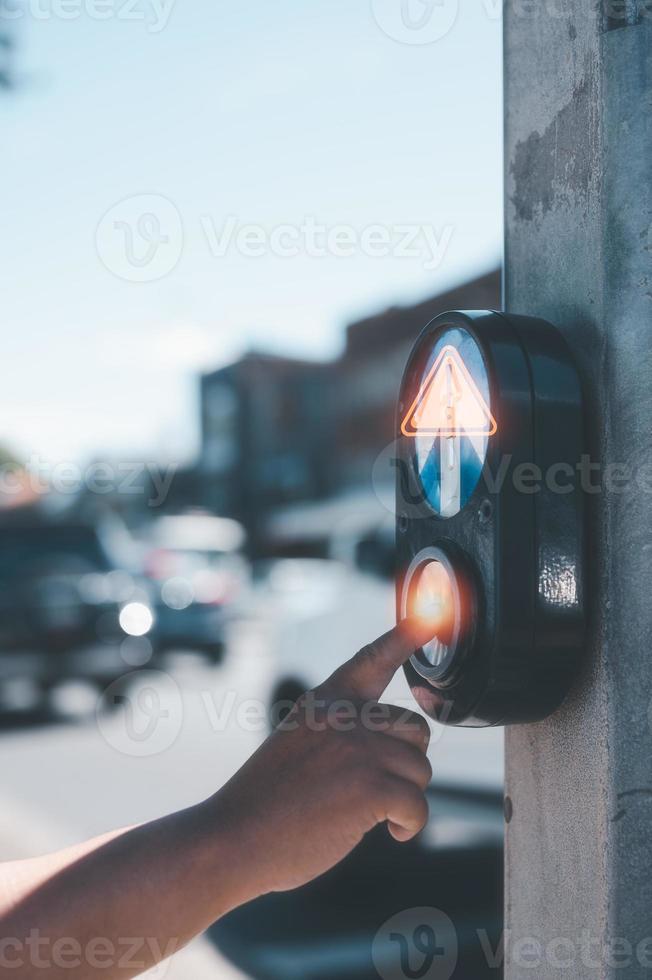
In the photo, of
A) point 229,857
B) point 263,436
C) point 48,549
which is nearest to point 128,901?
point 229,857

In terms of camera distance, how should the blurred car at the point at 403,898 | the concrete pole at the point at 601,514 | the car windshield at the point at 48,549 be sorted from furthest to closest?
the car windshield at the point at 48,549 → the blurred car at the point at 403,898 → the concrete pole at the point at 601,514

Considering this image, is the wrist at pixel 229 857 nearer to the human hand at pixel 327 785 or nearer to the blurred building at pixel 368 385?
the human hand at pixel 327 785

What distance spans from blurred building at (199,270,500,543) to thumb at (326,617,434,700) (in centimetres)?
2961

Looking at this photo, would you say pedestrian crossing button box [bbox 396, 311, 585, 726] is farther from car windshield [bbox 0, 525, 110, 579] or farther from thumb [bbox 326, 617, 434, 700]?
car windshield [bbox 0, 525, 110, 579]

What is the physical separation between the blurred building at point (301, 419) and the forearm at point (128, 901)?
97.6 feet

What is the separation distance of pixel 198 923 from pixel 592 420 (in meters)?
0.71

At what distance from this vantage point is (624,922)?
1171 mm

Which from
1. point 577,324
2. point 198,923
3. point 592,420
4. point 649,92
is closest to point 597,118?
point 649,92

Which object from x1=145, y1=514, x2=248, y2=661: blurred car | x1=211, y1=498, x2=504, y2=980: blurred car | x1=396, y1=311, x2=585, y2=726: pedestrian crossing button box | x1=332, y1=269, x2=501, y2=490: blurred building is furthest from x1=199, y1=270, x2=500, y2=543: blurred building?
x1=396, y1=311, x2=585, y2=726: pedestrian crossing button box

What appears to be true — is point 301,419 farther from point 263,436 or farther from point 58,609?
point 58,609

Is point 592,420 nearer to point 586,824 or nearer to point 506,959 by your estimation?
point 586,824

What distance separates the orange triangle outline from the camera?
1.24 meters

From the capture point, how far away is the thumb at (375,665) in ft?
4.07

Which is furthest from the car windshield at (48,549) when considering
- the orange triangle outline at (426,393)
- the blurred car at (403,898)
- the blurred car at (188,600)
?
→ the orange triangle outline at (426,393)
